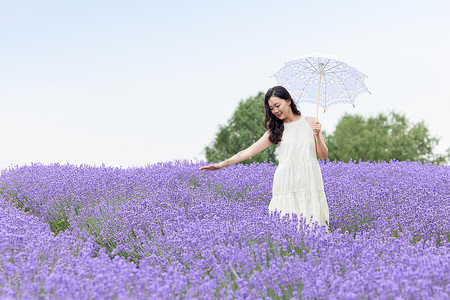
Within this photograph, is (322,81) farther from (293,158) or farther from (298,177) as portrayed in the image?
(298,177)

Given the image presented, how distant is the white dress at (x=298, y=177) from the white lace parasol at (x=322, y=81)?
2.31 ft

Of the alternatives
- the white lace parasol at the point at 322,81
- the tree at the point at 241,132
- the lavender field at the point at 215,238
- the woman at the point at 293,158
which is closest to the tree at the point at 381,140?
the tree at the point at 241,132

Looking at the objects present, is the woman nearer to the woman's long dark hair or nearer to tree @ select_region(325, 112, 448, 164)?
the woman's long dark hair

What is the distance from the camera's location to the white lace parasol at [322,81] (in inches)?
187

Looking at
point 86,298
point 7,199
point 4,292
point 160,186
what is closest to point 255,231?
point 86,298

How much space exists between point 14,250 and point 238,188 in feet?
8.93

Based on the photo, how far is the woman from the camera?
4102 mm

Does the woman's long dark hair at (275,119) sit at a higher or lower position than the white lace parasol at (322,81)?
lower

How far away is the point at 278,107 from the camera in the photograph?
4.05m

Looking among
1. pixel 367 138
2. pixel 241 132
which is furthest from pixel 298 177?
pixel 367 138

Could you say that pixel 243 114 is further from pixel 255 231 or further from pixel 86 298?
pixel 86 298

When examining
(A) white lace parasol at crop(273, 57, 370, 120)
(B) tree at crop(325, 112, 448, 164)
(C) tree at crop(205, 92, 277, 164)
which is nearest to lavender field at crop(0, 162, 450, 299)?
(A) white lace parasol at crop(273, 57, 370, 120)

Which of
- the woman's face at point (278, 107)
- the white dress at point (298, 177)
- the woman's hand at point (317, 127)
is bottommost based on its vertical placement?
the white dress at point (298, 177)

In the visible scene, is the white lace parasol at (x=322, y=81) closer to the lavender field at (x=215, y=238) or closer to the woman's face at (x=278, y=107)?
the woman's face at (x=278, y=107)
